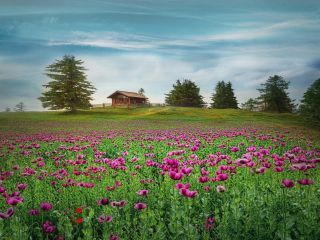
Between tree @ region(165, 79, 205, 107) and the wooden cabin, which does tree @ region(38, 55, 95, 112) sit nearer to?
the wooden cabin

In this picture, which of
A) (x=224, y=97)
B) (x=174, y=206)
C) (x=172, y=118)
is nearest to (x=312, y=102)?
(x=172, y=118)

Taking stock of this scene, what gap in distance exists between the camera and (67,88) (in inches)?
2466

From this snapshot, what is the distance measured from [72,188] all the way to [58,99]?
58344 millimetres

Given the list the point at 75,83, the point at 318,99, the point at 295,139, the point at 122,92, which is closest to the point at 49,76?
the point at 75,83

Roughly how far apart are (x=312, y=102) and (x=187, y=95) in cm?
5146

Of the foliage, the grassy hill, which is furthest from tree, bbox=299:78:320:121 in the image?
the foliage

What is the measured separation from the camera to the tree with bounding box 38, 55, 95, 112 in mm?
62062

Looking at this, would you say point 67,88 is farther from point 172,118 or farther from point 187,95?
point 187,95

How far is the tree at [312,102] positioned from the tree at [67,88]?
126 feet

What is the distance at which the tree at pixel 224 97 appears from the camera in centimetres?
8988

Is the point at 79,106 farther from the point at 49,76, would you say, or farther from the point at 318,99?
the point at 318,99

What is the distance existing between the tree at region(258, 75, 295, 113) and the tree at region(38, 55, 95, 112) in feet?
148

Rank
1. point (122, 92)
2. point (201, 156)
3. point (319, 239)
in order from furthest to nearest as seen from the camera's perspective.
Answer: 1. point (122, 92)
2. point (201, 156)
3. point (319, 239)

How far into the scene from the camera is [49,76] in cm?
6556
